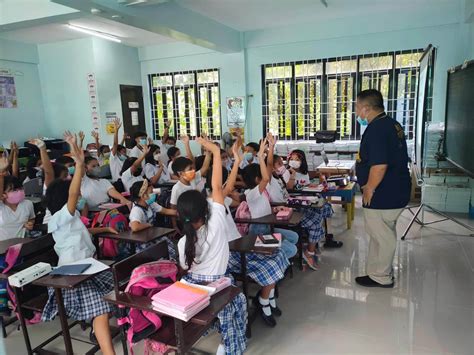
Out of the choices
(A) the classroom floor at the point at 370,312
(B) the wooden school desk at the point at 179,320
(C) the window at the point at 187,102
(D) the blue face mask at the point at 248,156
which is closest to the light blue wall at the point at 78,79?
(C) the window at the point at 187,102

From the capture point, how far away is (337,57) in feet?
22.2

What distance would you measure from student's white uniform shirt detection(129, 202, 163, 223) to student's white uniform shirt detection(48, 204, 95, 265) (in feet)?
1.50

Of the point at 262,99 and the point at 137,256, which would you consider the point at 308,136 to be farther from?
the point at 137,256

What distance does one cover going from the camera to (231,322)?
1894 mm

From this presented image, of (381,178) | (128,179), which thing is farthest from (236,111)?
(381,178)

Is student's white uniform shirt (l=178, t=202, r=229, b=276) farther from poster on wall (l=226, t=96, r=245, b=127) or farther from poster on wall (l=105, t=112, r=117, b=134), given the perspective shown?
poster on wall (l=105, t=112, r=117, b=134)

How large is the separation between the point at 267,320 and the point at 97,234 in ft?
4.69

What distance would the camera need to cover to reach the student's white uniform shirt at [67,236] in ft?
7.48

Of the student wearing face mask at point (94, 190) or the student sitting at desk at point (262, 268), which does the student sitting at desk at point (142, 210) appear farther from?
the student wearing face mask at point (94, 190)

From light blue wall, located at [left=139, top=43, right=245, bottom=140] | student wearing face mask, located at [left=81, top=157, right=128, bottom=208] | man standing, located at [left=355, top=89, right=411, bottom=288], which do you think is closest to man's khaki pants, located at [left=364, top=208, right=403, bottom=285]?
man standing, located at [left=355, top=89, right=411, bottom=288]

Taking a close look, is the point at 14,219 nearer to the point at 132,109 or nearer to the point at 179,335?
the point at 179,335

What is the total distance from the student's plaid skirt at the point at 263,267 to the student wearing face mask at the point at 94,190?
64.3 inches

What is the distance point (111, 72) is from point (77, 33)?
1.05 metres

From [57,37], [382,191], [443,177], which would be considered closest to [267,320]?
[382,191]
